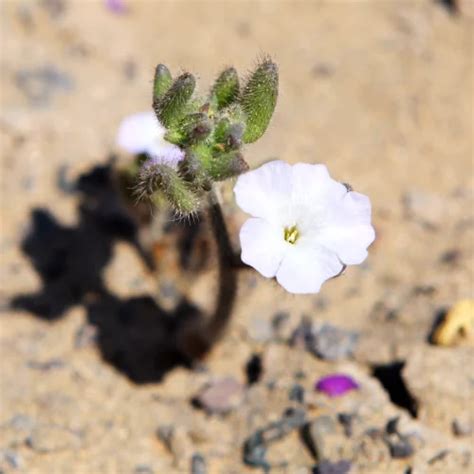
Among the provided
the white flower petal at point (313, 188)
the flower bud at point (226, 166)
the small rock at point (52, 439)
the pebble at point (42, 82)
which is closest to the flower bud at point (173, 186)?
the flower bud at point (226, 166)

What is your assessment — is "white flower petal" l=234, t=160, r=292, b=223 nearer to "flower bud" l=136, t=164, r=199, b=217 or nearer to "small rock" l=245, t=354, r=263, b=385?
"flower bud" l=136, t=164, r=199, b=217

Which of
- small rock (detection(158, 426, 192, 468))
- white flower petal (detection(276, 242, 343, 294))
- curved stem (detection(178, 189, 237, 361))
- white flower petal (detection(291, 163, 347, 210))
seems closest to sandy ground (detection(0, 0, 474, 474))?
small rock (detection(158, 426, 192, 468))

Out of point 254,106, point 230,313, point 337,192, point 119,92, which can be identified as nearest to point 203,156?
point 254,106

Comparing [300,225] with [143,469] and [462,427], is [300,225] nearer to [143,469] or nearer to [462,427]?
[462,427]

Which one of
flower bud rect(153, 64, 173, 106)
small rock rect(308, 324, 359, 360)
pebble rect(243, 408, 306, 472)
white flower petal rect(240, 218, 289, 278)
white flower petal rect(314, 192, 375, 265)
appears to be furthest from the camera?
small rock rect(308, 324, 359, 360)

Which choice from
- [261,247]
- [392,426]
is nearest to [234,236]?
[392,426]

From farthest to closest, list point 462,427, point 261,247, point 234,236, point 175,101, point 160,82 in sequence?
point 234,236 → point 462,427 → point 160,82 → point 175,101 → point 261,247
